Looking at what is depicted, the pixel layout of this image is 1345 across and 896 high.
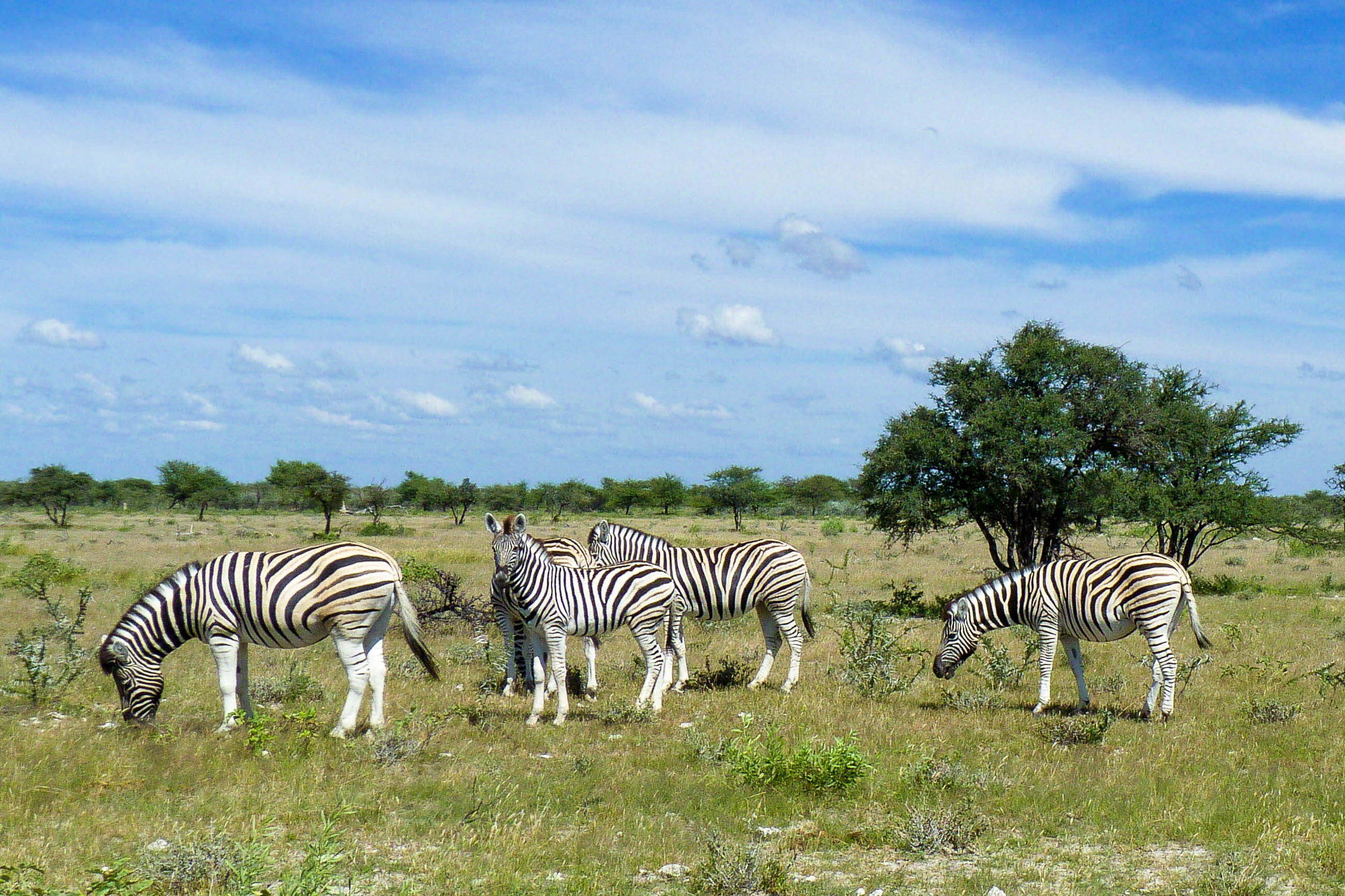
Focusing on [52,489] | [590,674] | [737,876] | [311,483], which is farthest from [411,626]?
[52,489]

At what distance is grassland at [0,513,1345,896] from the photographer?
22.2 ft

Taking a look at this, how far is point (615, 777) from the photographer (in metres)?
8.95

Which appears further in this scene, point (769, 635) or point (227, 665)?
point (769, 635)

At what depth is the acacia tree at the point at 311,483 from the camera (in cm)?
5356

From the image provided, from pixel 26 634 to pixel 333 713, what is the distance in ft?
29.6

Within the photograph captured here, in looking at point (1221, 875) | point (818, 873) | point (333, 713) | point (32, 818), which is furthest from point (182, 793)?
point (1221, 875)

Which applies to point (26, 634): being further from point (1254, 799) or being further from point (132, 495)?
point (132, 495)

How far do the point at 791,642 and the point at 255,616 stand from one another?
7077mm

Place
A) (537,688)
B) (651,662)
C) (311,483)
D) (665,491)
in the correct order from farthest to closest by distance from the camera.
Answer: (665,491) → (311,483) → (651,662) → (537,688)

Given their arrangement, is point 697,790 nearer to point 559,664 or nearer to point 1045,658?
point 559,664

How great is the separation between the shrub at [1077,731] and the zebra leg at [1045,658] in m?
1.09

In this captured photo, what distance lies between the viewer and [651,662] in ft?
38.1

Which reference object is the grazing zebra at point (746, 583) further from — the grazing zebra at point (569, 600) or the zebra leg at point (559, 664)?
the zebra leg at point (559, 664)

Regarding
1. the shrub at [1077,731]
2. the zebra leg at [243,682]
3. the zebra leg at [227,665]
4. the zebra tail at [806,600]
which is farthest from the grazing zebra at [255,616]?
the shrub at [1077,731]
